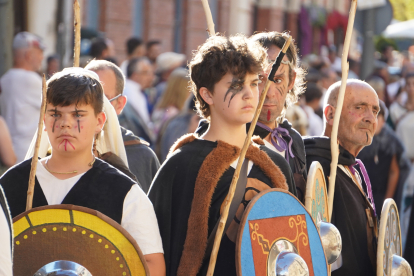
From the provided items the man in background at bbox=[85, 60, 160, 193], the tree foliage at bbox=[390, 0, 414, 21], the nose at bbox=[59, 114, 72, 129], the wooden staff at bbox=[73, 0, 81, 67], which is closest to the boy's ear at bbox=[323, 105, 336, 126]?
the man in background at bbox=[85, 60, 160, 193]

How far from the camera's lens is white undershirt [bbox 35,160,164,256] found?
8.90 ft

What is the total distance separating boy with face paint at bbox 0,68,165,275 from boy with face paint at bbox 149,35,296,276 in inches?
5.9

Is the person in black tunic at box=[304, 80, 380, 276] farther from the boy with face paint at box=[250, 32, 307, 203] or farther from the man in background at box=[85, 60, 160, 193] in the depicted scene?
the man in background at box=[85, 60, 160, 193]

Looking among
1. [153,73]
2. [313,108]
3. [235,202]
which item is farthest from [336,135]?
[313,108]

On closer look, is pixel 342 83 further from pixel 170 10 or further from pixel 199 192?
pixel 170 10

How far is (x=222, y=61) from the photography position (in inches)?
117

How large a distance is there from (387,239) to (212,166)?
1.47m

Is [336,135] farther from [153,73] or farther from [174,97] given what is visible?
[153,73]

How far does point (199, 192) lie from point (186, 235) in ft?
0.58

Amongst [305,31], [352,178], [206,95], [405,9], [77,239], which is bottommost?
[352,178]

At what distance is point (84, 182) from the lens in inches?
108

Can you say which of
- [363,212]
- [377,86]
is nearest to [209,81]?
[363,212]

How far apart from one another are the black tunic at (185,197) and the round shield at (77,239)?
334 millimetres

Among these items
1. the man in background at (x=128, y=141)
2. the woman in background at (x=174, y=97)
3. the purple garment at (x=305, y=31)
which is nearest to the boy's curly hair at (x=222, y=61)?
the man in background at (x=128, y=141)
